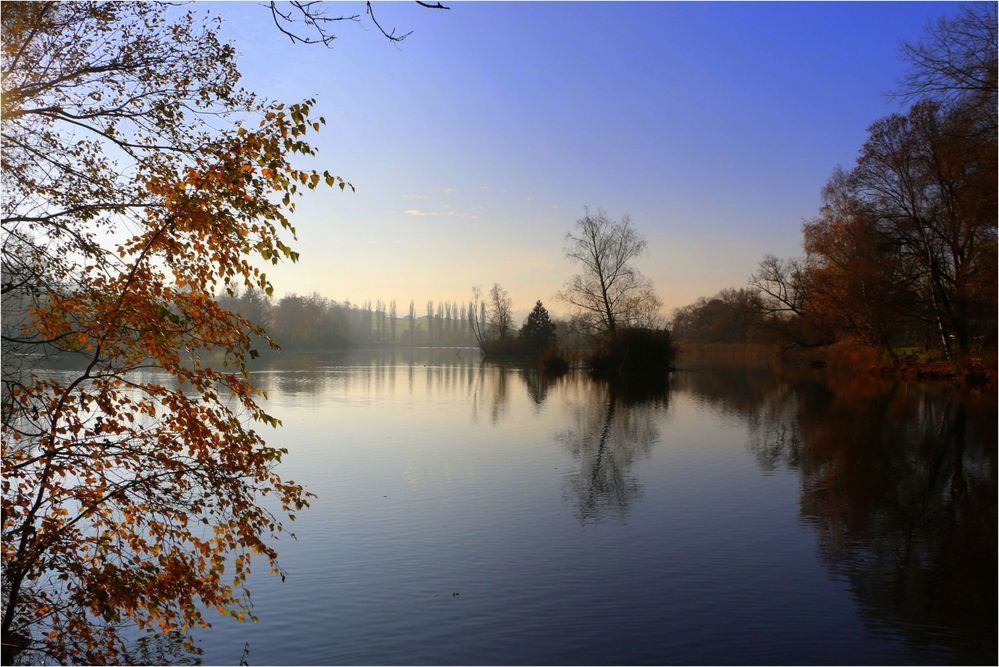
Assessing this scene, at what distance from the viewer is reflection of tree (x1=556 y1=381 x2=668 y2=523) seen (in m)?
11.2

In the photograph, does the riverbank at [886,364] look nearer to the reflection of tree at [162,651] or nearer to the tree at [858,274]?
the tree at [858,274]

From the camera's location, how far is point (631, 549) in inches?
338

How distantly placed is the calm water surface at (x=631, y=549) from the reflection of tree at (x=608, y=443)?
0.09 metres

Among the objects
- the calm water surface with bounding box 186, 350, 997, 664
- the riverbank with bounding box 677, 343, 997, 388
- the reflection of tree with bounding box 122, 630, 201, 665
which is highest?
the riverbank with bounding box 677, 343, 997, 388

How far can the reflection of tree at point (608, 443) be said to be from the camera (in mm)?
11242

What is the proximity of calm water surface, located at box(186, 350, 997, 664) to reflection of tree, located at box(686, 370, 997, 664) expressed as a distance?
0.04 m

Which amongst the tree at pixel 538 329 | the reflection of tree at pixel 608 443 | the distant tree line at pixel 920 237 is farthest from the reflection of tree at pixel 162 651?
the tree at pixel 538 329

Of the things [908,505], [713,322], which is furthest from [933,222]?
[713,322]

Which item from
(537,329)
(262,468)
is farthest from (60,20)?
(537,329)

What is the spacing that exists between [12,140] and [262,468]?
3343mm

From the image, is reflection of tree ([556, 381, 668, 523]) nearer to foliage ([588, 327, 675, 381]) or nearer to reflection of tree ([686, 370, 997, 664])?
→ reflection of tree ([686, 370, 997, 664])

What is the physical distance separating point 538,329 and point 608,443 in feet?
141

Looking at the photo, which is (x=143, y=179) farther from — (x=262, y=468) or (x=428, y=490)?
(x=428, y=490)

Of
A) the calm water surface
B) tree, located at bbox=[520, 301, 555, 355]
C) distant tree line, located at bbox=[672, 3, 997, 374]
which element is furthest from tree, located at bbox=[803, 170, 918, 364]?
tree, located at bbox=[520, 301, 555, 355]
